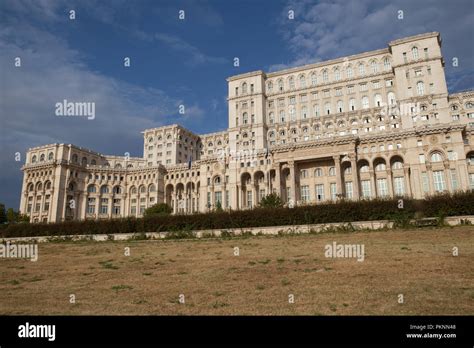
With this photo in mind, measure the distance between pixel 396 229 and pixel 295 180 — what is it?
125 feet

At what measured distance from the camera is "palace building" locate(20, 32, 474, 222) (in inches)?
2474

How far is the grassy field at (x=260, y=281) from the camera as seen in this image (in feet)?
37.4

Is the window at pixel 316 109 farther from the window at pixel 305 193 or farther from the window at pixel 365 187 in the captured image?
the window at pixel 365 187

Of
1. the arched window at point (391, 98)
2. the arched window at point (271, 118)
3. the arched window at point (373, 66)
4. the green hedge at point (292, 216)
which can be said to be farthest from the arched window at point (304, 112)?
the green hedge at point (292, 216)

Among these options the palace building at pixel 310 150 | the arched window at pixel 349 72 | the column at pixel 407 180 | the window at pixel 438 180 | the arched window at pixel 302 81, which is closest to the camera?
the window at pixel 438 180

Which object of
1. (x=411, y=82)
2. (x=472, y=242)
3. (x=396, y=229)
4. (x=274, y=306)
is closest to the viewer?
(x=274, y=306)

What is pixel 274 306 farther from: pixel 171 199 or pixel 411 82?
pixel 171 199

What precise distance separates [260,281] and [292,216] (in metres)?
21.5

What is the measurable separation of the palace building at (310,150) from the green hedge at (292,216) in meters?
24.5

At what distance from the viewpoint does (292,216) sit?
118ft

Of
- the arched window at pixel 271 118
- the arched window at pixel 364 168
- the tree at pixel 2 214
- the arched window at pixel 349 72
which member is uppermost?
the arched window at pixel 349 72

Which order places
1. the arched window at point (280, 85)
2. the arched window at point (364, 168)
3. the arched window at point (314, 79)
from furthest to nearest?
the arched window at point (280, 85), the arched window at point (314, 79), the arched window at point (364, 168)
